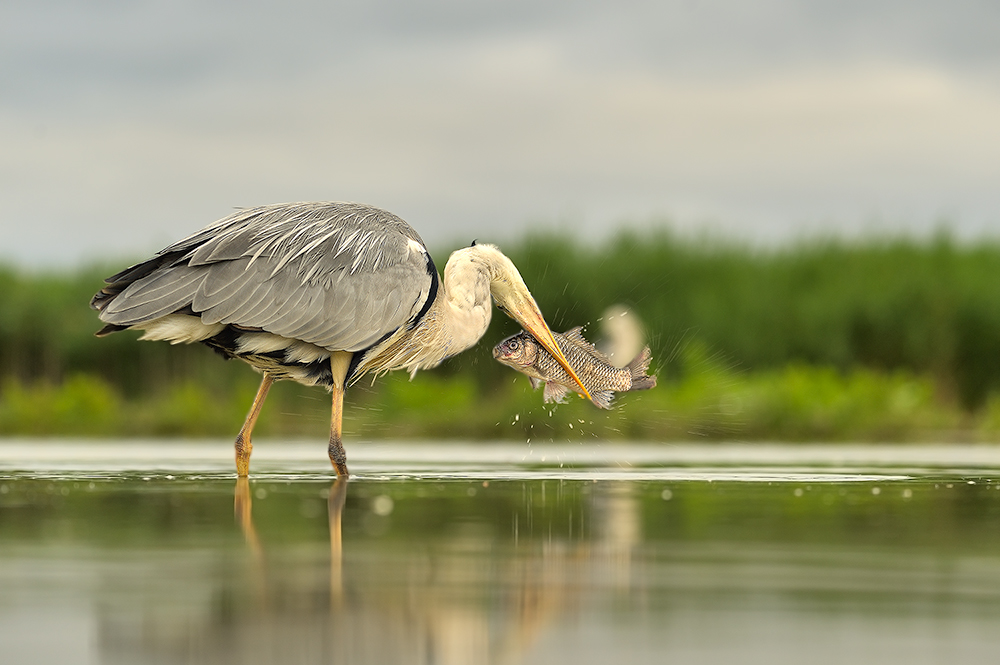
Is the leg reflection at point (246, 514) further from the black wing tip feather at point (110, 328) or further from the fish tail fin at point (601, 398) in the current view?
the fish tail fin at point (601, 398)

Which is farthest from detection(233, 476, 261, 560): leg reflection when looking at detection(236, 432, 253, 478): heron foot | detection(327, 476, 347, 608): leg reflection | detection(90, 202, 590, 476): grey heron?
detection(90, 202, 590, 476): grey heron

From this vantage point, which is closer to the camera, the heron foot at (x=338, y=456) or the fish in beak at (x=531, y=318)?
the heron foot at (x=338, y=456)

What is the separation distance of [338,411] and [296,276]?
1.06 metres

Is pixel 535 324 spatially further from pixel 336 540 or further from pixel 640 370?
pixel 336 540

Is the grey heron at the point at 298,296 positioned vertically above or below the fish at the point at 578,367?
above

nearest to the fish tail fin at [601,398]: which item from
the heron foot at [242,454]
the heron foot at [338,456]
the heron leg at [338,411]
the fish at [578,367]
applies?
the fish at [578,367]

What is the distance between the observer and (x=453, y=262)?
11898 millimetres

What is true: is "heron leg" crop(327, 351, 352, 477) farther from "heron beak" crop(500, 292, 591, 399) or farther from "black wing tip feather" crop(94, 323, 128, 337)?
"black wing tip feather" crop(94, 323, 128, 337)

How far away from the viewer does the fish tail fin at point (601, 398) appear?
1160cm

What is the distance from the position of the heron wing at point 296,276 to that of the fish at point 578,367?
87cm

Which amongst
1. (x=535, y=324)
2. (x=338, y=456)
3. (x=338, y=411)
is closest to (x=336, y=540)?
(x=338, y=456)

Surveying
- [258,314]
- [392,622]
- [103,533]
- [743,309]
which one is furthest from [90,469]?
[743,309]

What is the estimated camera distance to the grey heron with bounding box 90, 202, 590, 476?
422 inches

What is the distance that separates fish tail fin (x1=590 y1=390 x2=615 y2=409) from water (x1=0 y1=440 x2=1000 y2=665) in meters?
1.07
